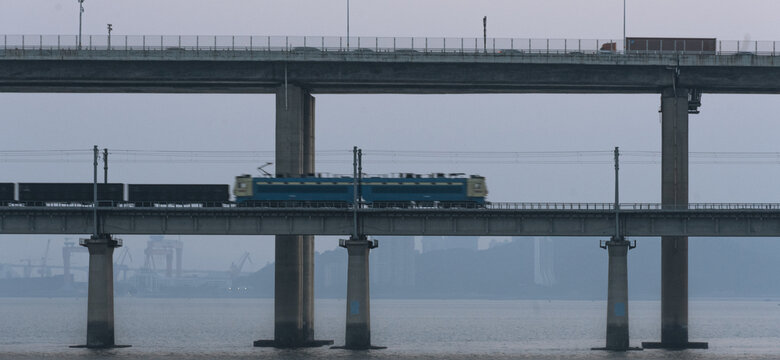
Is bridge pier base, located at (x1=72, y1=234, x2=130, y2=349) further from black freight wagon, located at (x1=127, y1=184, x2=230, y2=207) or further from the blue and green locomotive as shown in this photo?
the blue and green locomotive

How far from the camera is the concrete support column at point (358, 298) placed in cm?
10119

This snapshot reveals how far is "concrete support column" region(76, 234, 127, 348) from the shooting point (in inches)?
4060

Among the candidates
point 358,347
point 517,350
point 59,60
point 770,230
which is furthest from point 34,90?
point 770,230

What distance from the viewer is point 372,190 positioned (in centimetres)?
11125

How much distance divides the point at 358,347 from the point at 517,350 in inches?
855

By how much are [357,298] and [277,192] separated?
1423 centimetres

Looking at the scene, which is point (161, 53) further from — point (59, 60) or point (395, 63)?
point (395, 63)

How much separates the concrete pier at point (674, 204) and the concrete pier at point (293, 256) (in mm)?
29178

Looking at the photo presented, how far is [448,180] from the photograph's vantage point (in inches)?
4449

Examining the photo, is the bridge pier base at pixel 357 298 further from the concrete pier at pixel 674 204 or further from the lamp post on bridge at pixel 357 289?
the concrete pier at pixel 674 204

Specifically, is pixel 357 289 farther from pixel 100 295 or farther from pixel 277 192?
pixel 100 295

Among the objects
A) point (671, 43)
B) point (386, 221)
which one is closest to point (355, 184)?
point (386, 221)

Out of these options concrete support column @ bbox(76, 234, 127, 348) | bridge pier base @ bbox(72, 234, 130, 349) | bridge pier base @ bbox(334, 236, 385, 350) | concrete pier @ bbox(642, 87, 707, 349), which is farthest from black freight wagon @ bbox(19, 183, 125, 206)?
concrete pier @ bbox(642, 87, 707, 349)

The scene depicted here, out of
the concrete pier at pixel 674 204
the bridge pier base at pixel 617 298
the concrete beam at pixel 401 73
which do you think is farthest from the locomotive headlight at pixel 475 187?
the concrete pier at pixel 674 204
